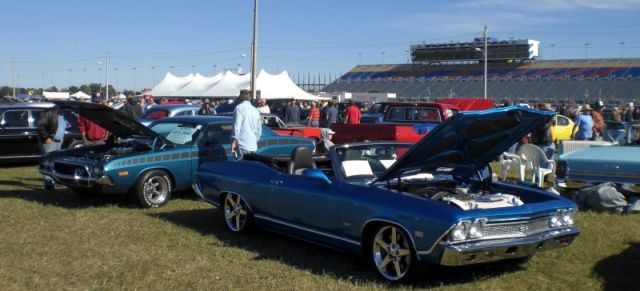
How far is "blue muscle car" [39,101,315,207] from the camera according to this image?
30.1ft

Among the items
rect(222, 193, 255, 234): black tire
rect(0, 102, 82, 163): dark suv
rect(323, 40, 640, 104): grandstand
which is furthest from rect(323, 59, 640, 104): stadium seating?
rect(222, 193, 255, 234): black tire

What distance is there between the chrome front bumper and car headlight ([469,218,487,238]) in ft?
0.21

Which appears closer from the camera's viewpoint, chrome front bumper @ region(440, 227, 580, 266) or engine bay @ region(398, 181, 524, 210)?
chrome front bumper @ region(440, 227, 580, 266)

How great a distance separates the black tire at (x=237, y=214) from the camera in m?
7.34

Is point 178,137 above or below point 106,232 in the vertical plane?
above

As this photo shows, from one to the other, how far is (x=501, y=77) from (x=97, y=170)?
71.1 meters

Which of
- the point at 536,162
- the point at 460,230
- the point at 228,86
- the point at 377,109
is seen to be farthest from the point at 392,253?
the point at 228,86

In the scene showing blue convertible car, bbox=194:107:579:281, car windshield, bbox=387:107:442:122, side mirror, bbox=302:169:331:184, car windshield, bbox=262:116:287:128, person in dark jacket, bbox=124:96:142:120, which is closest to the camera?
blue convertible car, bbox=194:107:579:281

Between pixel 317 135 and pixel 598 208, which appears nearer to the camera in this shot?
pixel 598 208

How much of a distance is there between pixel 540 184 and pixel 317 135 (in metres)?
5.87

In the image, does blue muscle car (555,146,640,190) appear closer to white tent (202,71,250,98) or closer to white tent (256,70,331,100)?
white tent (256,70,331,100)

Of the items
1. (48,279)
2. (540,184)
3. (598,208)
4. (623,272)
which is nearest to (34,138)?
(48,279)

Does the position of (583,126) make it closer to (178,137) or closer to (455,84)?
(178,137)

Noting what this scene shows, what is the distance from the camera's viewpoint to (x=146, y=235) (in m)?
7.64
